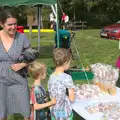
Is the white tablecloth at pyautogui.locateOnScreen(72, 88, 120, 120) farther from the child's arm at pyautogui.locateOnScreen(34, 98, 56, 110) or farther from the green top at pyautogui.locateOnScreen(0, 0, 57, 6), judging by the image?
the green top at pyautogui.locateOnScreen(0, 0, 57, 6)

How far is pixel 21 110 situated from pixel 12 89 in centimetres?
24

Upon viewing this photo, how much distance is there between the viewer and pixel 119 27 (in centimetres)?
1758

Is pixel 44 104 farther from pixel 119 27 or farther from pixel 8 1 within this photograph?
pixel 119 27

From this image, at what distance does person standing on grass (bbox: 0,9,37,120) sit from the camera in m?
3.24

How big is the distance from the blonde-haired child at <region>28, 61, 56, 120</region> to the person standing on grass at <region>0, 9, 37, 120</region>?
0.15 m

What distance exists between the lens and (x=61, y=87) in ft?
10.2

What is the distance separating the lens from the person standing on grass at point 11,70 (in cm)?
324

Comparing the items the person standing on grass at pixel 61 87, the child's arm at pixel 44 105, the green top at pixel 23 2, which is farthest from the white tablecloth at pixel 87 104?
the green top at pixel 23 2

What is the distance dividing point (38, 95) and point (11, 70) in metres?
0.38

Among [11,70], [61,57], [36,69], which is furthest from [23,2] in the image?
[61,57]

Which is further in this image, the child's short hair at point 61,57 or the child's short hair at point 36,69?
the child's short hair at point 36,69

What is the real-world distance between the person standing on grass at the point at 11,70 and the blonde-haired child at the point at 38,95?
0.15m

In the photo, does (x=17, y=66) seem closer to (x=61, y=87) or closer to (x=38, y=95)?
(x=38, y=95)

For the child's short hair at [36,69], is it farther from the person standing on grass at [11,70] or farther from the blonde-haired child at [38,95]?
the person standing on grass at [11,70]
